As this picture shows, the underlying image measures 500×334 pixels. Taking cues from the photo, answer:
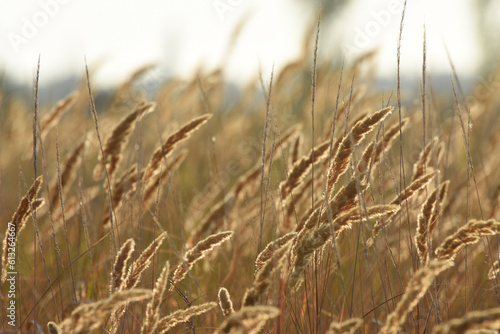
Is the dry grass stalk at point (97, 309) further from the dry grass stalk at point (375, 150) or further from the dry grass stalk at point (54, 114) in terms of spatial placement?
the dry grass stalk at point (54, 114)

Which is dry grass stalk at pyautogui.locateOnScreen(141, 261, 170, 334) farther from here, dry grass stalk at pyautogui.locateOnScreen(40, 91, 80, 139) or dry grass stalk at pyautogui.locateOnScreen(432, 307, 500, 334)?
dry grass stalk at pyautogui.locateOnScreen(40, 91, 80, 139)

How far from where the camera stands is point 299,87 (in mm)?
5551

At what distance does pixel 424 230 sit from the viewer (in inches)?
45.2

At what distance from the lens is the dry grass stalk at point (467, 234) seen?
2.96ft

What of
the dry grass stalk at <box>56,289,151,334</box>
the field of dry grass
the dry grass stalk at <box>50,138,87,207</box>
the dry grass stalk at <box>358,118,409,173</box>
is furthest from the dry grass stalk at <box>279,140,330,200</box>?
the dry grass stalk at <box>50,138,87,207</box>

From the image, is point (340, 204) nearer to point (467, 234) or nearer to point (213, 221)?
point (467, 234)

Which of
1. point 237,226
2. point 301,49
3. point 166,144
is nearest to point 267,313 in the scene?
point 166,144

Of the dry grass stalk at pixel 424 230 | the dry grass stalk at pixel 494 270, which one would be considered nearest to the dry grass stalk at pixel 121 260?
the dry grass stalk at pixel 424 230

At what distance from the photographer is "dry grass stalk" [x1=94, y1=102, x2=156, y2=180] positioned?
1478 mm

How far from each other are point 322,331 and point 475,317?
0.94 meters

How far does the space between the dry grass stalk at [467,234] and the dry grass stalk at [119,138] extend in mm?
890

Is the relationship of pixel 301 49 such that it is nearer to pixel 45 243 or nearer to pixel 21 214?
pixel 45 243

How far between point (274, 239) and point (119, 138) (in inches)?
23.7

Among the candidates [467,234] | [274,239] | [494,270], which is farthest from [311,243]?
[274,239]
